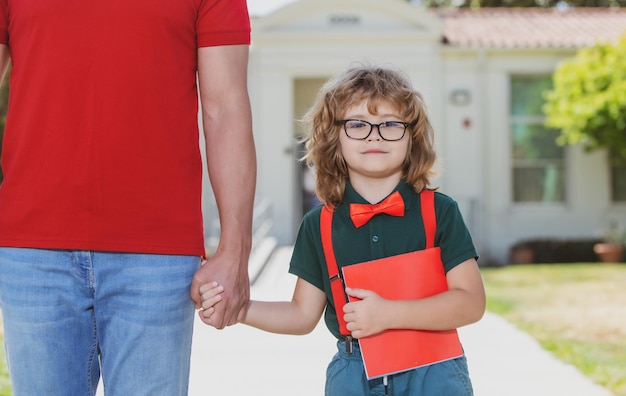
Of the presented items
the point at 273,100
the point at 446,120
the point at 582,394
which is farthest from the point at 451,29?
the point at 582,394

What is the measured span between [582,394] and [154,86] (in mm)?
3513

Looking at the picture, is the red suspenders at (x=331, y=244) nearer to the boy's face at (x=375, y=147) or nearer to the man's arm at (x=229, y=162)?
the boy's face at (x=375, y=147)

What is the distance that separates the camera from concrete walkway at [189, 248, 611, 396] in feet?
15.8

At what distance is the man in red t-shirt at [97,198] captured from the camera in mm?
2021

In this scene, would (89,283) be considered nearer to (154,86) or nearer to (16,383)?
(16,383)

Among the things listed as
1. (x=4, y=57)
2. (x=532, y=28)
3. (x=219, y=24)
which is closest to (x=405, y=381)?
(x=219, y=24)

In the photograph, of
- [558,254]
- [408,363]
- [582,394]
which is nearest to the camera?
[408,363]

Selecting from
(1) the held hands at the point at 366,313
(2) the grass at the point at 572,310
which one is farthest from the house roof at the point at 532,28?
(1) the held hands at the point at 366,313

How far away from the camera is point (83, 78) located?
6.66ft

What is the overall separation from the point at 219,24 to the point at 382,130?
1.97 feet

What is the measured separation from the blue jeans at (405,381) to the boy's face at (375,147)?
523mm

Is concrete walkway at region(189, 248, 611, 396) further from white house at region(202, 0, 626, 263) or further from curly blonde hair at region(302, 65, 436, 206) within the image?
white house at region(202, 0, 626, 263)

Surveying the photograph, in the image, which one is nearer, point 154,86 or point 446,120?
point 154,86

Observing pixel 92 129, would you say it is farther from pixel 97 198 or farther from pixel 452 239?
pixel 452 239
